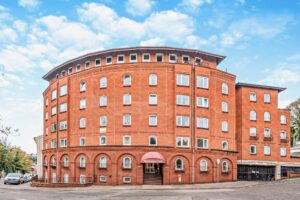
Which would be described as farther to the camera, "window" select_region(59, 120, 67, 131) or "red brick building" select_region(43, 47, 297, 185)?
"window" select_region(59, 120, 67, 131)

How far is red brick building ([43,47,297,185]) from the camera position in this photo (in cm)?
4438

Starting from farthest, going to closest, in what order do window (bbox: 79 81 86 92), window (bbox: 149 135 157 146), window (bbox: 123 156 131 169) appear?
window (bbox: 79 81 86 92), window (bbox: 149 135 157 146), window (bbox: 123 156 131 169)

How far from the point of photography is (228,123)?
49.4 m

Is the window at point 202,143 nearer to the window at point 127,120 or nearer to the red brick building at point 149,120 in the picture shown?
the red brick building at point 149,120

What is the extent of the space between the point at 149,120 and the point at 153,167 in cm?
578

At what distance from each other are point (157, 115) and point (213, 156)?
8782mm

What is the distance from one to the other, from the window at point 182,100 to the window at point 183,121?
1642mm

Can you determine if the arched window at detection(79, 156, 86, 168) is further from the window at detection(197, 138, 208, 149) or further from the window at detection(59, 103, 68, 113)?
the window at detection(197, 138, 208, 149)

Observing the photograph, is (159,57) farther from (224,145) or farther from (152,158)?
(224,145)

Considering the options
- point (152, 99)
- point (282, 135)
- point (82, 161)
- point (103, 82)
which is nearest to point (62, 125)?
point (82, 161)

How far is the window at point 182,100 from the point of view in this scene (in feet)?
151

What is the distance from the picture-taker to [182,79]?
4634 centimetres

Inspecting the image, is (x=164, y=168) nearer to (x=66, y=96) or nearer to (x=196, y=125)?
(x=196, y=125)

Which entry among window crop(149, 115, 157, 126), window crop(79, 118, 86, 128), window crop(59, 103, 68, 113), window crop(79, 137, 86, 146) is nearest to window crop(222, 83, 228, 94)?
window crop(149, 115, 157, 126)
